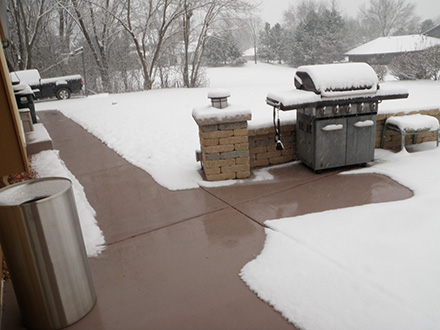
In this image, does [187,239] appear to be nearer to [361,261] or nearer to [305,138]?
[361,261]

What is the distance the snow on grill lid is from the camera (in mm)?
4148

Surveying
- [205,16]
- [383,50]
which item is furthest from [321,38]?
[205,16]

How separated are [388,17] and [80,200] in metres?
63.9

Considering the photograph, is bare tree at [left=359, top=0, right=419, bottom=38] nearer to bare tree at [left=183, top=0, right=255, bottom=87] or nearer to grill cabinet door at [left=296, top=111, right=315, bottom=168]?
bare tree at [left=183, top=0, right=255, bottom=87]

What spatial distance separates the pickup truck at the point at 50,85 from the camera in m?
15.2

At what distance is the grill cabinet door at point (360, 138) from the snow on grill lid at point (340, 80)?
0.38 m

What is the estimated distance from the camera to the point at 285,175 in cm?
456

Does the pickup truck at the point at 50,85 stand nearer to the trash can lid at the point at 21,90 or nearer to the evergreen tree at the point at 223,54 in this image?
the trash can lid at the point at 21,90

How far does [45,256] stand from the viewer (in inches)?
78.0

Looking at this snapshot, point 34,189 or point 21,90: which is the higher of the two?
point 21,90

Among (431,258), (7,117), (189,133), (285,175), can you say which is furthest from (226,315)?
(189,133)

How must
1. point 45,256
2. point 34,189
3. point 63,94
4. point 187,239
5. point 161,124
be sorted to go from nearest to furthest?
point 45,256 → point 34,189 → point 187,239 → point 161,124 → point 63,94

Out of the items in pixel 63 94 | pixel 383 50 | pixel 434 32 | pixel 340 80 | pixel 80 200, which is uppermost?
pixel 434 32

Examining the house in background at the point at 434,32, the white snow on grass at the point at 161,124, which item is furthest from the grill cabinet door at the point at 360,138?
the house in background at the point at 434,32
